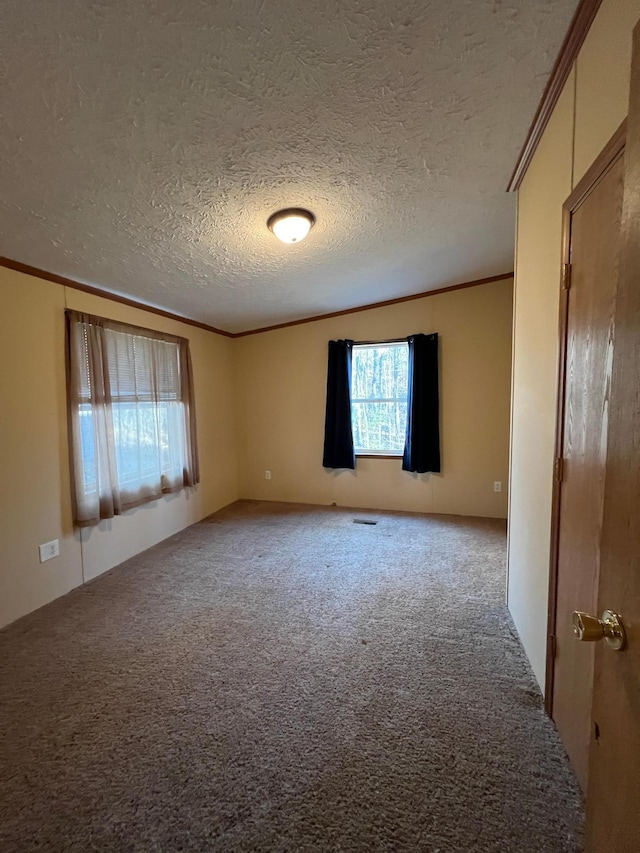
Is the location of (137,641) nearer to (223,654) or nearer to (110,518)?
(223,654)

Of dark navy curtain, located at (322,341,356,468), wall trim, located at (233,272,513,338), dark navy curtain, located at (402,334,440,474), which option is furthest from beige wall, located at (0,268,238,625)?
dark navy curtain, located at (402,334,440,474)

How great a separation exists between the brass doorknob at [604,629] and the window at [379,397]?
3.81m

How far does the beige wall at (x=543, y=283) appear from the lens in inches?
44.3

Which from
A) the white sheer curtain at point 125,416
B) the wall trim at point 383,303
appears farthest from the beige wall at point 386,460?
the white sheer curtain at point 125,416

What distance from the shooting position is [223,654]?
6.55ft

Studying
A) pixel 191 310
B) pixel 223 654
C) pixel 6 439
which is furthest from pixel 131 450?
pixel 223 654

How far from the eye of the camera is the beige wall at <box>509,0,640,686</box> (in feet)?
3.69

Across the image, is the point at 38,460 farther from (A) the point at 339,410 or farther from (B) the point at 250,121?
(A) the point at 339,410

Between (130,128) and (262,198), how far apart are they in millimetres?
696

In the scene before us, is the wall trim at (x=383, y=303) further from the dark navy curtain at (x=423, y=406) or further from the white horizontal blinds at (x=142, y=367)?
the white horizontal blinds at (x=142, y=367)

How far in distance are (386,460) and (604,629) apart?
3.87m

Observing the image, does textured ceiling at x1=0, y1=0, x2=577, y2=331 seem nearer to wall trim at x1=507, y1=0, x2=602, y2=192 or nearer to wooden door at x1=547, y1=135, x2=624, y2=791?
wall trim at x1=507, y1=0, x2=602, y2=192

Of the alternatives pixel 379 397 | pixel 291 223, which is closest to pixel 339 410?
pixel 379 397

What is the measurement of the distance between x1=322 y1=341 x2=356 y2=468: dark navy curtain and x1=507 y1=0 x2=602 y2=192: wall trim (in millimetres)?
2636
